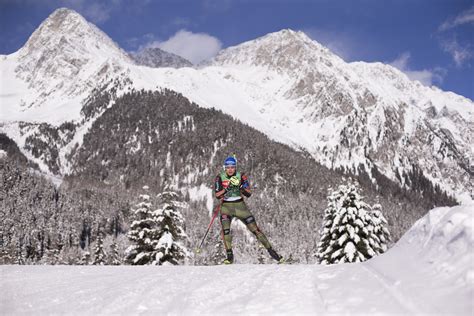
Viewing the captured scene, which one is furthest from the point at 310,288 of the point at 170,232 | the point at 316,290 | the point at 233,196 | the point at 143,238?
the point at 143,238

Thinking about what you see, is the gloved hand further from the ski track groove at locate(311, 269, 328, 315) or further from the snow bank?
the snow bank

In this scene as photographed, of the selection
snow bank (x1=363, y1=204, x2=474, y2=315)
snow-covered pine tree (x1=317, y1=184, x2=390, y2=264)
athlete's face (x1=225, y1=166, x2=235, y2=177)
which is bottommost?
snow-covered pine tree (x1=317, y1=184, x2=390, y2=264)

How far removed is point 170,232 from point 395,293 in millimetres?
Answer: 19468

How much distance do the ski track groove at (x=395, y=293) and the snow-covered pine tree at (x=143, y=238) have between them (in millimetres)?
17577

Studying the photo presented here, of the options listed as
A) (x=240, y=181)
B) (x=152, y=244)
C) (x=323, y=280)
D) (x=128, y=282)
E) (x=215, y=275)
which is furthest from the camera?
(x=152, y=244)

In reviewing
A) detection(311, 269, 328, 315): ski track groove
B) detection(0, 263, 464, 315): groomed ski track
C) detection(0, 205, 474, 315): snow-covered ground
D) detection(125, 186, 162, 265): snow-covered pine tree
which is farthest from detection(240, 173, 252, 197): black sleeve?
detection(125, 186, 162, 265): snow-covered pine tree

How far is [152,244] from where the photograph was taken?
2305 cm

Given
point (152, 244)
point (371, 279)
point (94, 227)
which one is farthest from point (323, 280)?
point (94, 227)

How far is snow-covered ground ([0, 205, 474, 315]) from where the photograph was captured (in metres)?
4.59

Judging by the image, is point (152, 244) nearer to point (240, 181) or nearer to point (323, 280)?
point (240, 181)

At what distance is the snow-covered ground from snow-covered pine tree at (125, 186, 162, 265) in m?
15.3

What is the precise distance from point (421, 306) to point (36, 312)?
4.58m

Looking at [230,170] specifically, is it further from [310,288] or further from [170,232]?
[170,232]

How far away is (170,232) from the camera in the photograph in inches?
920
